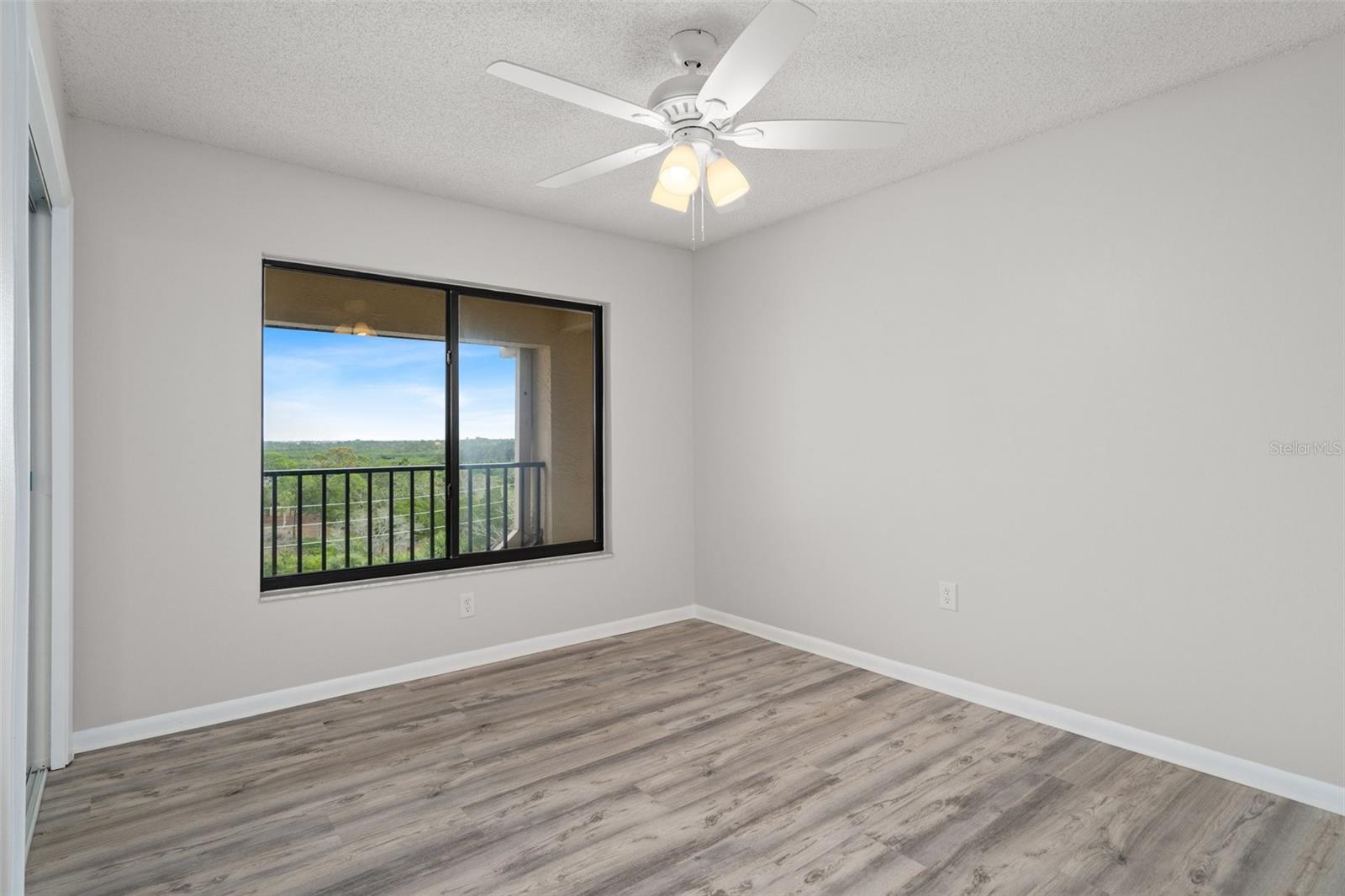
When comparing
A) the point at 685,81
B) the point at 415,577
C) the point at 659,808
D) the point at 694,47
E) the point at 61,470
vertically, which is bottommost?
the point at 659,808

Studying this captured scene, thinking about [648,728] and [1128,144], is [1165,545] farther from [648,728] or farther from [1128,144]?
[648,728]

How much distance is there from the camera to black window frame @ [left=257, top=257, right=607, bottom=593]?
3.37 meters

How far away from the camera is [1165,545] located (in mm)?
2699

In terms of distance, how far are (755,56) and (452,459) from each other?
2.73 meters

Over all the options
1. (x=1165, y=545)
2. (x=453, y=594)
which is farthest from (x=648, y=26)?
(x=453, y=594)

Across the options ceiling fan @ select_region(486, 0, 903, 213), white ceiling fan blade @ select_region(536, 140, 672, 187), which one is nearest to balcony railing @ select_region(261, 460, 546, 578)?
white ceiling fan blade @ select_region(536, 140, 672, 187)

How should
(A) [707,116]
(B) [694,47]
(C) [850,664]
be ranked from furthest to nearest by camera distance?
(C) [850,664] < (B) [694,47] < (A) [707,116]

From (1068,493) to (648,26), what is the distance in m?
2.35

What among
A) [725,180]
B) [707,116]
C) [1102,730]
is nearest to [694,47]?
[707,116]

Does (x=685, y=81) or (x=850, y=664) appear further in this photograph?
(x=850, y=664)

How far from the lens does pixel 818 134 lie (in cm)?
222

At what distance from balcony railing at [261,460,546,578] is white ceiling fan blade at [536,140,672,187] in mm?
1881

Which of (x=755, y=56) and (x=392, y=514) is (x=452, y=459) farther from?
(x=755, y=56)

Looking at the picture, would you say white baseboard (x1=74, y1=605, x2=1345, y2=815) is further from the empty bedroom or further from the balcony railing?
the balcony railing
